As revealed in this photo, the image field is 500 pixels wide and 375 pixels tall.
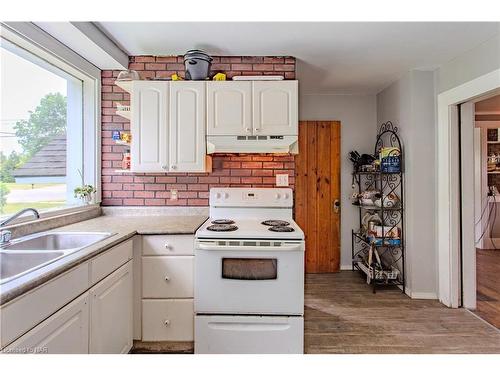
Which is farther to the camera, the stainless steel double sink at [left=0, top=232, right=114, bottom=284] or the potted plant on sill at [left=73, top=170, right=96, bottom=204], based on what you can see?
the potted plant on sill at [left=73, top=170, right=96, bottom=204]

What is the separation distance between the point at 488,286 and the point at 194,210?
335 centimetres

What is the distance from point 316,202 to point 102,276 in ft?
9.15

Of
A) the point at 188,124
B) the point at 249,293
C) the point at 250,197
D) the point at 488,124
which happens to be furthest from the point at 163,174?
the point at 488,124

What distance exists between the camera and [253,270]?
1.94m

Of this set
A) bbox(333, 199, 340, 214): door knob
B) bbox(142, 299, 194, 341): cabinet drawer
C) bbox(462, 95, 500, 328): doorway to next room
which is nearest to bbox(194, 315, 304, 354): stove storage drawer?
bbox(142, 299, 194, 341): cabinet drawer

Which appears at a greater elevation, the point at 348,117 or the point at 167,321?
the point at 348,117

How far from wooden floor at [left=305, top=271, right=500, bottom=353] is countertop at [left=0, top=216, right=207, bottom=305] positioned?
1.31 metres

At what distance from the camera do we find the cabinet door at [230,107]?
2.40 m

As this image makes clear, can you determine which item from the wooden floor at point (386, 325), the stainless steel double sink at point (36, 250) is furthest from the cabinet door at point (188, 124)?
the wooden floor at point (386, 325)

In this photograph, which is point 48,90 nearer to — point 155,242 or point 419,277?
point 155,242

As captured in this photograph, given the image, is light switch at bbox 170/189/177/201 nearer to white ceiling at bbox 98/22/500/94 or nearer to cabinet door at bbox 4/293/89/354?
Answer: white ceiling at bbox 98/22/500/94

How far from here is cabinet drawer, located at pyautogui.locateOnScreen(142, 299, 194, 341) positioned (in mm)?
2004

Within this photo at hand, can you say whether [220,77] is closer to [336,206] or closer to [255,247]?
[255,247]
